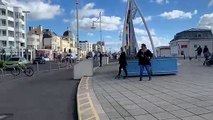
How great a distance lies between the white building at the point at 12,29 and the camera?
271 ft

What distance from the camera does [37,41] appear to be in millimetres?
121625

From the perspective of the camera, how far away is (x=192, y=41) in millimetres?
71938

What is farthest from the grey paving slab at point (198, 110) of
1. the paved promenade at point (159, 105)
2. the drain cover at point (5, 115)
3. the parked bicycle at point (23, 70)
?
the parked bicycle at point (23, 70)

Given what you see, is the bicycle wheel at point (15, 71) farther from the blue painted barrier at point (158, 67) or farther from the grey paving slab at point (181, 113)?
the grey paving slab at point (181, 113)

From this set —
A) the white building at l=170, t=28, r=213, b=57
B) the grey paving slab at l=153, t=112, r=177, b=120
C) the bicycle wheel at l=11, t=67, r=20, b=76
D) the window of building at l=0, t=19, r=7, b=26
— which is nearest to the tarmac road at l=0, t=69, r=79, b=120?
the grey paving slab at l=153, t=112, r=177, b=120

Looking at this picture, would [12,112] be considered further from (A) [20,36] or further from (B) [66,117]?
(A) [20,36]

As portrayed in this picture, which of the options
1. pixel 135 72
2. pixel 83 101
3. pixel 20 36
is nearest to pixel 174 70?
pixel 135 72

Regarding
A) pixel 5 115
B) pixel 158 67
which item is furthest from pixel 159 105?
pixel 158 67

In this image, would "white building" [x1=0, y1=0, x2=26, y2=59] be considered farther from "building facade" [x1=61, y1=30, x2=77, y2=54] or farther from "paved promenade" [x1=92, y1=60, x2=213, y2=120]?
"paved promenade" [x1=92, y1=60, x2=213, y2=120]

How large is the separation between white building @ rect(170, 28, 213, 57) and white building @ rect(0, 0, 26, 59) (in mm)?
39289

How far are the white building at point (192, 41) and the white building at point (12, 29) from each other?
39289 millimetres

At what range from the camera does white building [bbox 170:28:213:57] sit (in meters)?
70.1

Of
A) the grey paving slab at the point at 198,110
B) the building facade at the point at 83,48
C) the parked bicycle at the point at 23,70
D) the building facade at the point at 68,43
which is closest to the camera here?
the grey paving slab at the point at 198,110

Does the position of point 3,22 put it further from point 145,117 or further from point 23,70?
point 145,117
